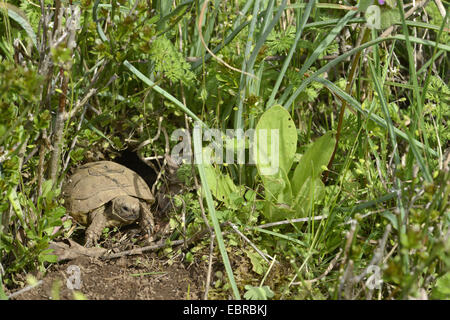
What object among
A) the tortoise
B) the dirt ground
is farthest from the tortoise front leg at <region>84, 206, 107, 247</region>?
the dirt ground

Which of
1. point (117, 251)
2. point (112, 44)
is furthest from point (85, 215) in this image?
point (112, 44)

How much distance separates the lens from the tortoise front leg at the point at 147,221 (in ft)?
6.01

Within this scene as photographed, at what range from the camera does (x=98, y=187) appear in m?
1.93

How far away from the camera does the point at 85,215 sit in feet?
6.26

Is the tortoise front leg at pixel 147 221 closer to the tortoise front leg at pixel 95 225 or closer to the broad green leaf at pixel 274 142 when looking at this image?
the tortoise front leg at pixel 95 225

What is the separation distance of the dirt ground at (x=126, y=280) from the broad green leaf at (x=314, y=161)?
1.48ft

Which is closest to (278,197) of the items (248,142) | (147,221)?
(248,142)

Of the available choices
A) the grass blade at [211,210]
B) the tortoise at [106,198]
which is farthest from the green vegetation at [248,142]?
the tortoise at [106,198]

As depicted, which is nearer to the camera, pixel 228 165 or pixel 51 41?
pixel 51 41

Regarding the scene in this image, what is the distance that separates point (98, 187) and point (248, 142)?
596 millimetres

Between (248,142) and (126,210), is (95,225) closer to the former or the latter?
(126,210)
